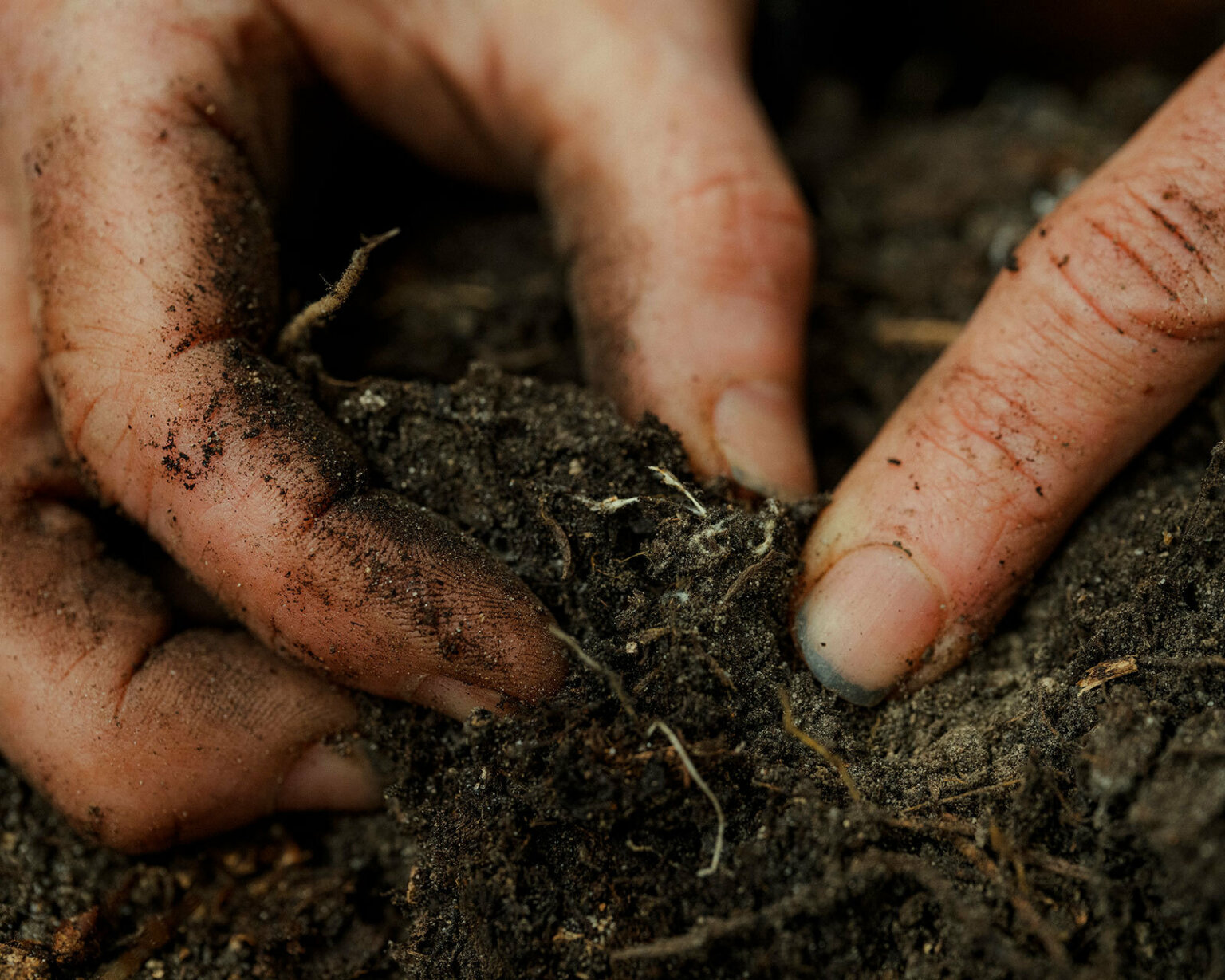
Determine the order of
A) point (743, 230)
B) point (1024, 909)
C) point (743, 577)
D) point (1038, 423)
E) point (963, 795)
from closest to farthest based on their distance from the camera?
point (1024, 909), point (963, 795), point (743, 577), point (1038, 423), point (743, 230)

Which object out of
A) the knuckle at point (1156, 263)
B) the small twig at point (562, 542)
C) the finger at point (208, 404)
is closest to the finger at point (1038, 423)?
the knuckle at point (1156, 263)

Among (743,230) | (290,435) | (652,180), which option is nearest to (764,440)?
(743,230)

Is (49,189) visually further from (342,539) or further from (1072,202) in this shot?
(1072,202)

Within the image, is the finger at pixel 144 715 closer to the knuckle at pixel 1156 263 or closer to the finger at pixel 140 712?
the finger at pixel 140 712

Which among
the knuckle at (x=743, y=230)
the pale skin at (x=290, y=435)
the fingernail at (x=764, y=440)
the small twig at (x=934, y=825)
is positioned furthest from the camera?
the knuckle at (x=743, y=230)

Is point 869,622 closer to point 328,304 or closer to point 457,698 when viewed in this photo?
point 457,698

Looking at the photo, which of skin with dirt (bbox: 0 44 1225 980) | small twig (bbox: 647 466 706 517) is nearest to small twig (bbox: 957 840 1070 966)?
skin with dirt (bbox: 0 44 1225 980)

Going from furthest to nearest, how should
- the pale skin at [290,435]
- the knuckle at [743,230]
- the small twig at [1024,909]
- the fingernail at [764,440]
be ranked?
the knuckle at [743,230], the fingernail at [764,440], the pale skin at [290,435], the small twig at [1024,909]
